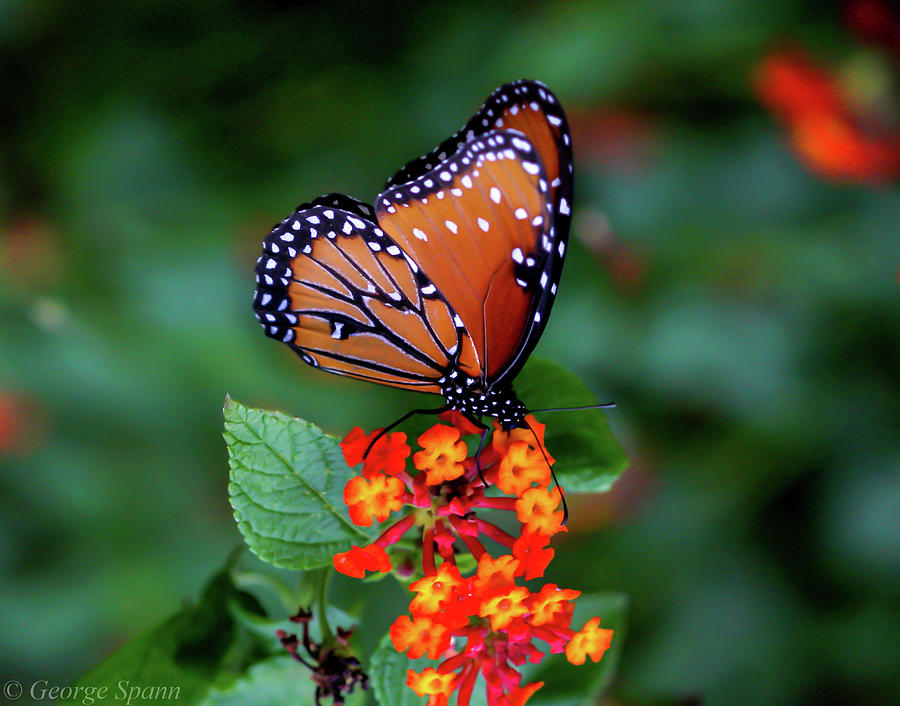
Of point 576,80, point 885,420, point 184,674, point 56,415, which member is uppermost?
point 576,80

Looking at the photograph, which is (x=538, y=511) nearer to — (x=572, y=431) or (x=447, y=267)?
(x=572, y=431)

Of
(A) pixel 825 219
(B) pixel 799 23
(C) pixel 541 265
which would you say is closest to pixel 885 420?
(A) pixel 825 219

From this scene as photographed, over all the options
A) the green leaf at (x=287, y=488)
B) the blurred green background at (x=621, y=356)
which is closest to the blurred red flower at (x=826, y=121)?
the blurred green background at (x=621, y=356)

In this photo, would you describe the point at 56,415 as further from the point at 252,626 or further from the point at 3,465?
the point at 252,626

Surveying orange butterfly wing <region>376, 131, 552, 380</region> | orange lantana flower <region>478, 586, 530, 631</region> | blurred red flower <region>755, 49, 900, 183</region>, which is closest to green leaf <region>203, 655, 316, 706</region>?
orange lantana flower <region>478, 586, 530, 631</region>

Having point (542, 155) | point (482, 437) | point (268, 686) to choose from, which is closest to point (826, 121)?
point (542, 155)

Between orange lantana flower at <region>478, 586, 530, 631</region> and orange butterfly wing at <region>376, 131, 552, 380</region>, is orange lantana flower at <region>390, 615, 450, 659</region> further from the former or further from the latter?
orange butterfly wing at <region>376, 131, 552, 380</region>
